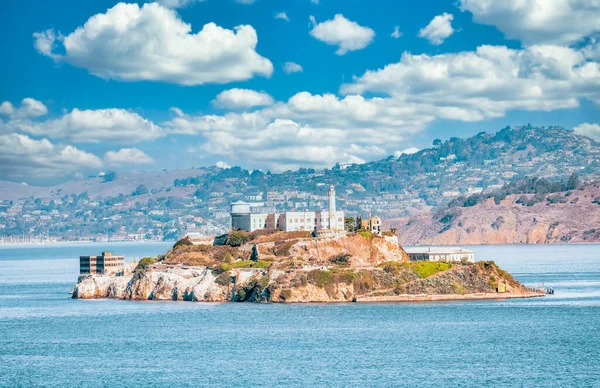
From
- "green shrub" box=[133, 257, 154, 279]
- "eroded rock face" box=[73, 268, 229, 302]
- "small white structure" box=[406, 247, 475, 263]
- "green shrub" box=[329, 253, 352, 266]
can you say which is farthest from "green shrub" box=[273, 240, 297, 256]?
"small white structure" box=[406, 247, 475, 263]

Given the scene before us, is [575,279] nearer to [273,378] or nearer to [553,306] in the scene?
[553,306]

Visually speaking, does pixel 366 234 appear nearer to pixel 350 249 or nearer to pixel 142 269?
pixel 350 249

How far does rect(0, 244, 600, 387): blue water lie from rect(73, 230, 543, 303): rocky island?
14.2 ft

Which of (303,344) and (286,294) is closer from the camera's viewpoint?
(303,344)

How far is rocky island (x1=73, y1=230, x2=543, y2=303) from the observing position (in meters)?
112

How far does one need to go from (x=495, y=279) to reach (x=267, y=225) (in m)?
37.5

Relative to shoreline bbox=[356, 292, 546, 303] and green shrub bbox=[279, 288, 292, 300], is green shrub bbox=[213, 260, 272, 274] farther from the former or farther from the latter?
shoreline bbox=[356, 292, 546, 303]

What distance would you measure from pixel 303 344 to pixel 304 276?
33105 millimetres

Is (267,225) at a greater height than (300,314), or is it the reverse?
(267,225)

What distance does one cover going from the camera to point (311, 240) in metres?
123

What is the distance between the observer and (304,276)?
111625 mm

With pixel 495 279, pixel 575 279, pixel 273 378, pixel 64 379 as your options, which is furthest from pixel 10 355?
pixel 575 279

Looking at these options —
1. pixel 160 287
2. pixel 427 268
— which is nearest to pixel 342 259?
pixel 427 268

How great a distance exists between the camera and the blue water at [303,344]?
211ft
